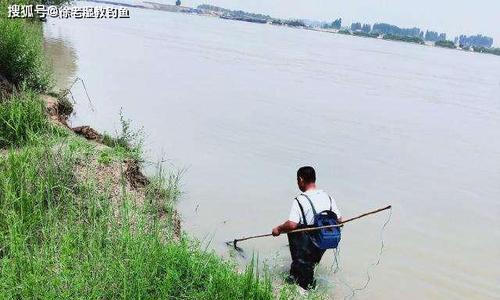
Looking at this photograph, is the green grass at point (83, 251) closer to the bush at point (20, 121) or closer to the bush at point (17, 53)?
the bush at point (20, 121)

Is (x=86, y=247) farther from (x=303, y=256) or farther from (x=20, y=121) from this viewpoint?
(x=20, y=121)

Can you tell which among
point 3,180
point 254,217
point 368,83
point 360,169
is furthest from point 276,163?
point 368,83

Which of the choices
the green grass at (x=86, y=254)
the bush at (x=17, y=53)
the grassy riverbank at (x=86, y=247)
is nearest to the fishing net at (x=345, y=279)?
the grassy riverbank at (x=86, y=247)

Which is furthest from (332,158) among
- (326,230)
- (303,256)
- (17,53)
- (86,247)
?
(86,247)

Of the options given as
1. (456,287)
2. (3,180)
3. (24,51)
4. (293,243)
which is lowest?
(456,287)

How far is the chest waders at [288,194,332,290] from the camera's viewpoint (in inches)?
234

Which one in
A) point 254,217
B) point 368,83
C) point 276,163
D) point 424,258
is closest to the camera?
point 424,258

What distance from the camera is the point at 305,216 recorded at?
19.2 ft

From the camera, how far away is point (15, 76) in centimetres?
1063

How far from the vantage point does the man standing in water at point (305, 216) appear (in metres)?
5.84

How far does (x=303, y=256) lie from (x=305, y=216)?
629mm

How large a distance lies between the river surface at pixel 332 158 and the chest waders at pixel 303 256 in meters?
0.62

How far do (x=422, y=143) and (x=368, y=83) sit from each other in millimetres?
15983

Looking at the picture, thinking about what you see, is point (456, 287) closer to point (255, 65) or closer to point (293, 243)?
point (293, 243)
